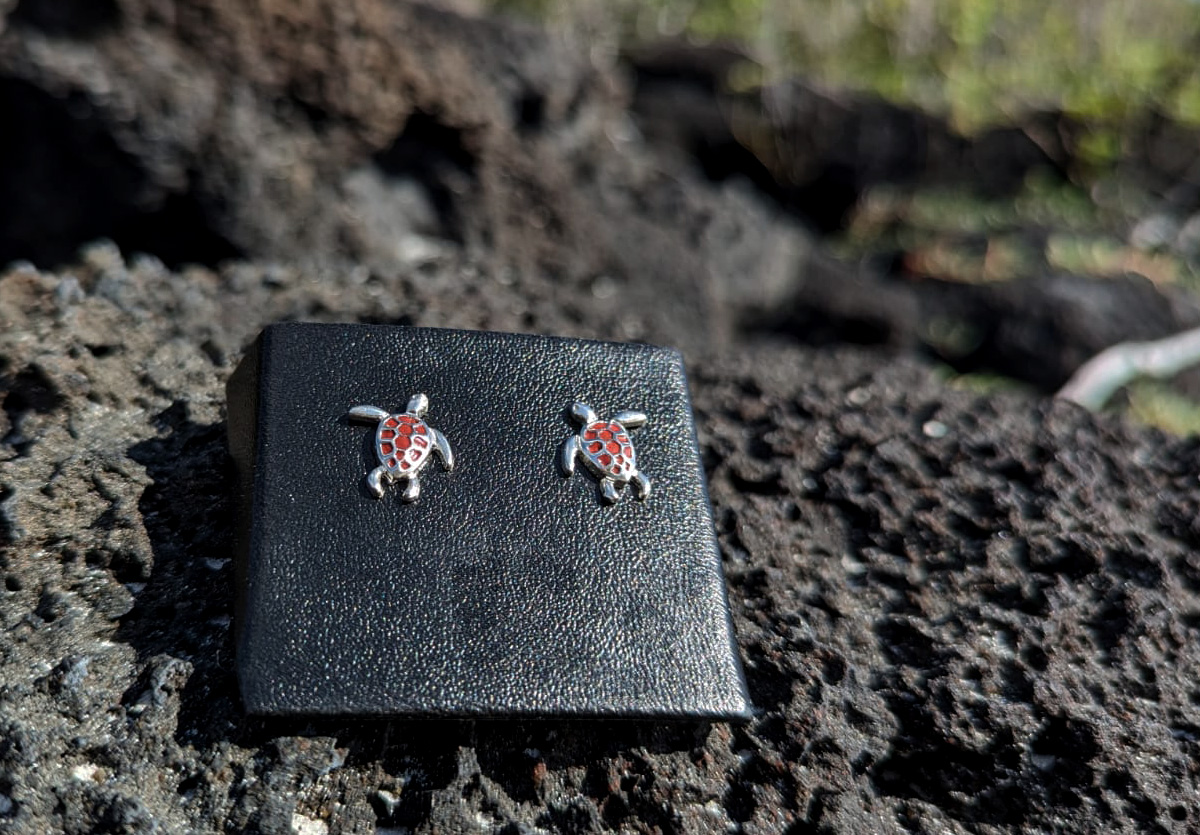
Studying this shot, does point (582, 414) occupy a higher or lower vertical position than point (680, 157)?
lower

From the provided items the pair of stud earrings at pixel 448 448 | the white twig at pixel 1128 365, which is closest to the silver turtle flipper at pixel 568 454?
the pair of stud earrings at pixel 448 448

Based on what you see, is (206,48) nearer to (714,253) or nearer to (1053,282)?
(714,253)

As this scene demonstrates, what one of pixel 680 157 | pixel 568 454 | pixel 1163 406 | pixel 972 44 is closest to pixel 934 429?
pixel 568 454

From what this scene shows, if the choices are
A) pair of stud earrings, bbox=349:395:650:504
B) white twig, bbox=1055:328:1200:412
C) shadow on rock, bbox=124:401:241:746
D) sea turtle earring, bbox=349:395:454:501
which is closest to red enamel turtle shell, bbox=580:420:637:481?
pair of stud earrings, bbox=349:395:650:504

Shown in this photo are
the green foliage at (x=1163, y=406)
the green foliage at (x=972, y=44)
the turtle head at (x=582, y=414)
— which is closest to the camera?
the turtle head at (x=582, y=414)

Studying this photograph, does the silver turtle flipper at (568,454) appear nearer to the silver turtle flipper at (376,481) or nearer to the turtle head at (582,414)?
the turtle head at (582,414)

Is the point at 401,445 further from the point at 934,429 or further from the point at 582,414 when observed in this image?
the point at 934,429
